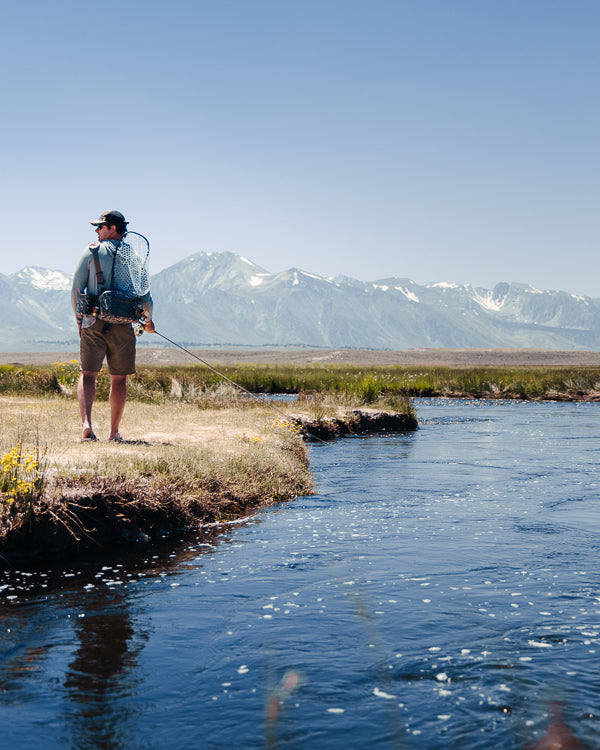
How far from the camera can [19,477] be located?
802 cm

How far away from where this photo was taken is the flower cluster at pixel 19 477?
7598 millimetres

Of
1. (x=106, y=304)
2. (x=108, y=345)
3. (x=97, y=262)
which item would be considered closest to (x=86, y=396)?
(x=108, y=345)

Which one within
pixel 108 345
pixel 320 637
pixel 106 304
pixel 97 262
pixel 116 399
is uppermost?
pixel 97 262

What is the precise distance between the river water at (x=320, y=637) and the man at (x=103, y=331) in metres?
3.16

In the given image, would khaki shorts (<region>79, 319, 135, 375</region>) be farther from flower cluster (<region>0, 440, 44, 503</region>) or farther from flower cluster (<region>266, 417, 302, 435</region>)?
flower cluster (<region>266, 417, 302, 435</region>)

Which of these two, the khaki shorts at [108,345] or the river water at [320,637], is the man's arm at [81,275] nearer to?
the khaki shorts at [108,345]

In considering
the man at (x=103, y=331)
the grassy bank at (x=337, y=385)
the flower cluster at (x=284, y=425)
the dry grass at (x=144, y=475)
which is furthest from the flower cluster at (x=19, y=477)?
the grassy bank at (x=337, y=385)

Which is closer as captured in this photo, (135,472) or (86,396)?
(135,472)

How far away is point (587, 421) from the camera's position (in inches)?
1043

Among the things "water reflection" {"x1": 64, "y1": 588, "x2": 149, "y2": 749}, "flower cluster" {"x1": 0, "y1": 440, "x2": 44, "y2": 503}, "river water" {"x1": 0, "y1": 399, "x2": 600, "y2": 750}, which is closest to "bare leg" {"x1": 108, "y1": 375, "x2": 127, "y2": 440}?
"river water" {"x1": 0, "y1": 399, "x2": 600, "y2": 750}

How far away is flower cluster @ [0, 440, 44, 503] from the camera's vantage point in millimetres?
7598

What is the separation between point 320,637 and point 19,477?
3.94 metres

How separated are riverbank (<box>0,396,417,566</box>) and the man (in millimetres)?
743

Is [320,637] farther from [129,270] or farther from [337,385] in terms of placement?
[337,385]
